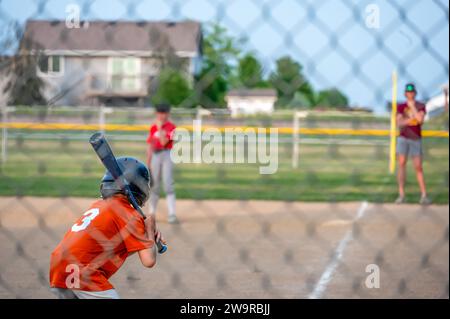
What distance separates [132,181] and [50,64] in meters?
0.52

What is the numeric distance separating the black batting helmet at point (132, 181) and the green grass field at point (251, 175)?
7.88 metres

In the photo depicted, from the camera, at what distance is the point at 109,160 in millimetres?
2275

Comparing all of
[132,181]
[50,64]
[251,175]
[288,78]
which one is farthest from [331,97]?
[251,175]

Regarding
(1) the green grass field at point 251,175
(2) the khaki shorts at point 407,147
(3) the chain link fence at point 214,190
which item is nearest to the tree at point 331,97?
(3) the chain link fence at point 214,190

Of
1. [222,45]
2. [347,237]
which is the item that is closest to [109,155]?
[222,45]

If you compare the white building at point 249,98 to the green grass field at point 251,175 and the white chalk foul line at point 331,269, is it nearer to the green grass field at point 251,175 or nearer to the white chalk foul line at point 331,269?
the white chalk foul line at point 331,269

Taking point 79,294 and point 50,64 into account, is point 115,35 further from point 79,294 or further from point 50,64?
point 79,294

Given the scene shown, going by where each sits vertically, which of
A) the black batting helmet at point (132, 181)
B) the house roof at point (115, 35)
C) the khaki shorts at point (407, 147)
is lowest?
the khaki shorts at point (407, 147)

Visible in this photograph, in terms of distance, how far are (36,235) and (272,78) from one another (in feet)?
17.4

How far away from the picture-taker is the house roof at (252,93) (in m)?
2.98

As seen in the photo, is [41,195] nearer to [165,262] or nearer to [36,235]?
[36,235]

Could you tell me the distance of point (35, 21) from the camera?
99.6 inches

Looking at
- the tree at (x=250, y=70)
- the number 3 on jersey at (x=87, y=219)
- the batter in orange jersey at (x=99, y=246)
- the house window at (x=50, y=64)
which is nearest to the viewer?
the tree at (x=250, y=70)
